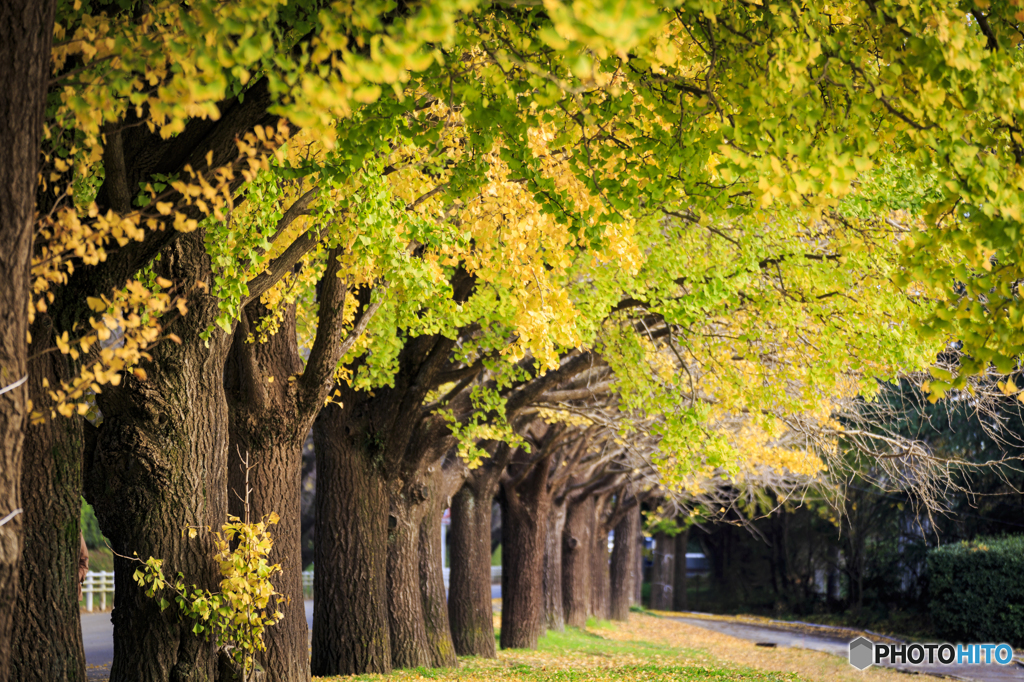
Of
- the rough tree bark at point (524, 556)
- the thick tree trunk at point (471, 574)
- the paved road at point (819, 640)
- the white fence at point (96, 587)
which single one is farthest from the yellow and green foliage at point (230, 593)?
the white fence at point (96, 587)

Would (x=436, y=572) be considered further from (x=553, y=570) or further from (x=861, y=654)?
(x=861, y=654)

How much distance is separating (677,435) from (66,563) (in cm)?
711

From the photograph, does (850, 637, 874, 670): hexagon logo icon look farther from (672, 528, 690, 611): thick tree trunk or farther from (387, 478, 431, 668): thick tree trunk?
(672, 528, 690, 611): thick tree trunk

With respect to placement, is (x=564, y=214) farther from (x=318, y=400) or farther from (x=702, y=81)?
(x=318, y=400)

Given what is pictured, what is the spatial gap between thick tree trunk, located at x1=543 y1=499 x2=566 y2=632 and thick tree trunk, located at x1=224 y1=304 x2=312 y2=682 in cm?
1398

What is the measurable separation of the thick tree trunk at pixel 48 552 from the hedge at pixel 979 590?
69.7 feet

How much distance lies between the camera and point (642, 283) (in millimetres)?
9523

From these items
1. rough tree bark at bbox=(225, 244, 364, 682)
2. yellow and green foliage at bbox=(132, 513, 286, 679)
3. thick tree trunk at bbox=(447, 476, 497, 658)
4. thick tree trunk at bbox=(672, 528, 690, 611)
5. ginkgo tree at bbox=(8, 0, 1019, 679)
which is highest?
ginkgo tree at bbox=(8, 0, 1019, 679)

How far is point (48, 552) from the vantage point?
5086mm

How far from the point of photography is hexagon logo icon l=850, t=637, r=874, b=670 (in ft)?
59.7

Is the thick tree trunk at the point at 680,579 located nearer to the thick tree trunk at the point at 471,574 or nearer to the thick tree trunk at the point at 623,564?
the thick tree trunk at the point at 623,564

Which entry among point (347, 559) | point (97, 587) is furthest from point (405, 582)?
point (97, 587)

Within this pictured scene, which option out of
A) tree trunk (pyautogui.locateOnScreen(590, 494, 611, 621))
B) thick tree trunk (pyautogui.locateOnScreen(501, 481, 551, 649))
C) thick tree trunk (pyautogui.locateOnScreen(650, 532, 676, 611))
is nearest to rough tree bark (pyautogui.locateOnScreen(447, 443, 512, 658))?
thick tree trunk (pyautogui.locateOnScreen(501, 481, 551, 649))

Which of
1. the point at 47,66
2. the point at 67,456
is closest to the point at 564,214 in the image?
the point at 47,66
